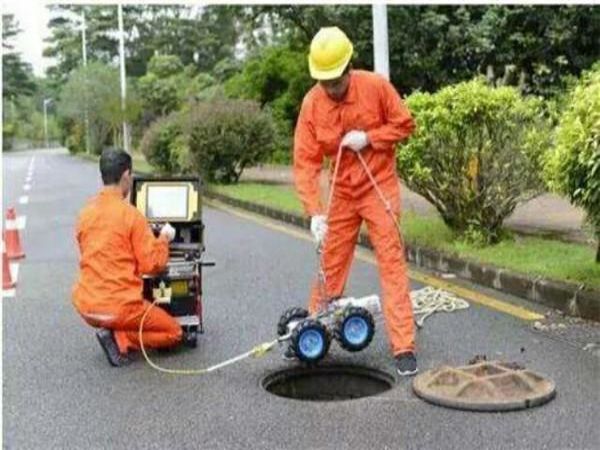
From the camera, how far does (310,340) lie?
496cm

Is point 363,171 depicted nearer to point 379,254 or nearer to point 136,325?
point 379,254

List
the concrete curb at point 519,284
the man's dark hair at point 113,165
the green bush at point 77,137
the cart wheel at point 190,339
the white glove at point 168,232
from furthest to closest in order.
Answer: the green bush at point 77,137, the concrete curb at point 519,284, the cart wheel at point 190,339, the white glove at point 168,232, the man's dark hair at point 113,165

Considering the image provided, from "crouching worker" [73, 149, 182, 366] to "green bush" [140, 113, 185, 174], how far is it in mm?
14274

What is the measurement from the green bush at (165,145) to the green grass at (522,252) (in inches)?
425

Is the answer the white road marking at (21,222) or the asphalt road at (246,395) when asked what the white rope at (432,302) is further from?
the white road marking at (21,222)

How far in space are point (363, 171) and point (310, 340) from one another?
39.9 inches

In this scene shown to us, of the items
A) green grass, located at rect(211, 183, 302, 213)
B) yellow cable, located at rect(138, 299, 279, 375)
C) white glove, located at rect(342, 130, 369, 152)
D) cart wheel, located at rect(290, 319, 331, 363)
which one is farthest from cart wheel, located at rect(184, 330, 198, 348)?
green grass, located at rect(211, 183, 302, 213)

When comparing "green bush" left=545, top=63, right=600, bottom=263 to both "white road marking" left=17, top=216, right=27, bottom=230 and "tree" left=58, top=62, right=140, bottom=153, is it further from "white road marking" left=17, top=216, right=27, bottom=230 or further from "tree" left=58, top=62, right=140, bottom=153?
"tree" left=58, top=62, right=140, bottom=153

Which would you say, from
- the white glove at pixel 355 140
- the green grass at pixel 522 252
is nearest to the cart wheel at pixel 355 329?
the white glove at pixel 355 140

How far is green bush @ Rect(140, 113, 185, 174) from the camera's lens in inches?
797

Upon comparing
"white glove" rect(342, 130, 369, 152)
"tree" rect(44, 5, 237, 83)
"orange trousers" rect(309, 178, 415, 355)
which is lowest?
"orange trousers" rect(309, 178, 415, 355)

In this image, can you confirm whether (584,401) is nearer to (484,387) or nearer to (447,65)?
(484,387)

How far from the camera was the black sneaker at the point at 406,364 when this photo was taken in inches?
194

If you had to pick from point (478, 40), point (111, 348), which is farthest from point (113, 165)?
point (478, 40)
